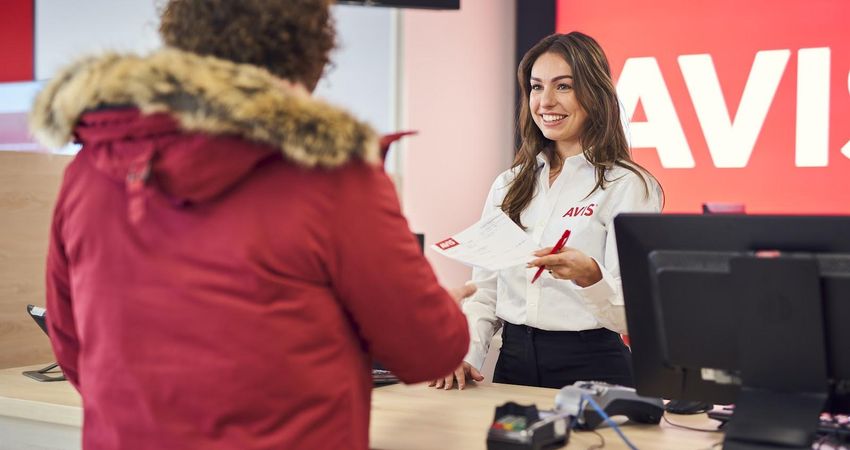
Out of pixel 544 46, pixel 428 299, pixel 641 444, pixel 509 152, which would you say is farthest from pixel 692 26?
pixel 428 299

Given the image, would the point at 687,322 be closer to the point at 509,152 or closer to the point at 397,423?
the point at 397,423

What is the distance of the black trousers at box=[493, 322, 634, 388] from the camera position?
2559 mm

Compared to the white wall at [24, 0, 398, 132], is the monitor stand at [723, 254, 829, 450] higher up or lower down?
lower down

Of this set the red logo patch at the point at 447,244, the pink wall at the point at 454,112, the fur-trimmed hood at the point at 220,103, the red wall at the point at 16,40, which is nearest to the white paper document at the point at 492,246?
the red logo patch at the point at 447,244

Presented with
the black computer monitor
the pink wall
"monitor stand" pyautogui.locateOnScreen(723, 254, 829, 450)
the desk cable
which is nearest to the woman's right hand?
the desk cable

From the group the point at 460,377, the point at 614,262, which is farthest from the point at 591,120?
the point at 460,377

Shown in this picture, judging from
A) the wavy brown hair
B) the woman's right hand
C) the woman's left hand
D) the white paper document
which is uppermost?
the wavy brown hair

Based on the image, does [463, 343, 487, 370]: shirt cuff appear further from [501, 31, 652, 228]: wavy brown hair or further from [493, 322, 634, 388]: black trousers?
[501, 31, 652, 228]: wavy brown hair

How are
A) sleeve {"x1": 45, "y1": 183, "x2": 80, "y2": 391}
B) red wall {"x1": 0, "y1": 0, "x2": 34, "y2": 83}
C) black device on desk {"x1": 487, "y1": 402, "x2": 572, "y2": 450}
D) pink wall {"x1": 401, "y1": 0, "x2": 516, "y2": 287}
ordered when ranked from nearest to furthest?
1. sleeve {"x1": 45, "y1": 183, "x2": 80, "y2": 391}
2. black device on desk {"x1": 487, "y1": 402, "x2": 572, "y2": 450}
3. pink wall {"x1": 401, "y1": 0, "x2": 516, "y2": 287}
4. red wall {"x1": 0, "y1": 0, "x2": 34, "y2": 83}

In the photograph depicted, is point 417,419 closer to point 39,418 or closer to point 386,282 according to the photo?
point 386,282

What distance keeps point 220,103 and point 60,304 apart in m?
0.59

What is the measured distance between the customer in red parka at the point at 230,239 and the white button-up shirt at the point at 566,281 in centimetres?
111

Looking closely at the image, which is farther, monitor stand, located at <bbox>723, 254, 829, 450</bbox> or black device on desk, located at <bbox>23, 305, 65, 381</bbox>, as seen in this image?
black device on desk, located at <bbox>23, 305, 65, 381</bbox>

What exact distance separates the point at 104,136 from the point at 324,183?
33 centimetres
